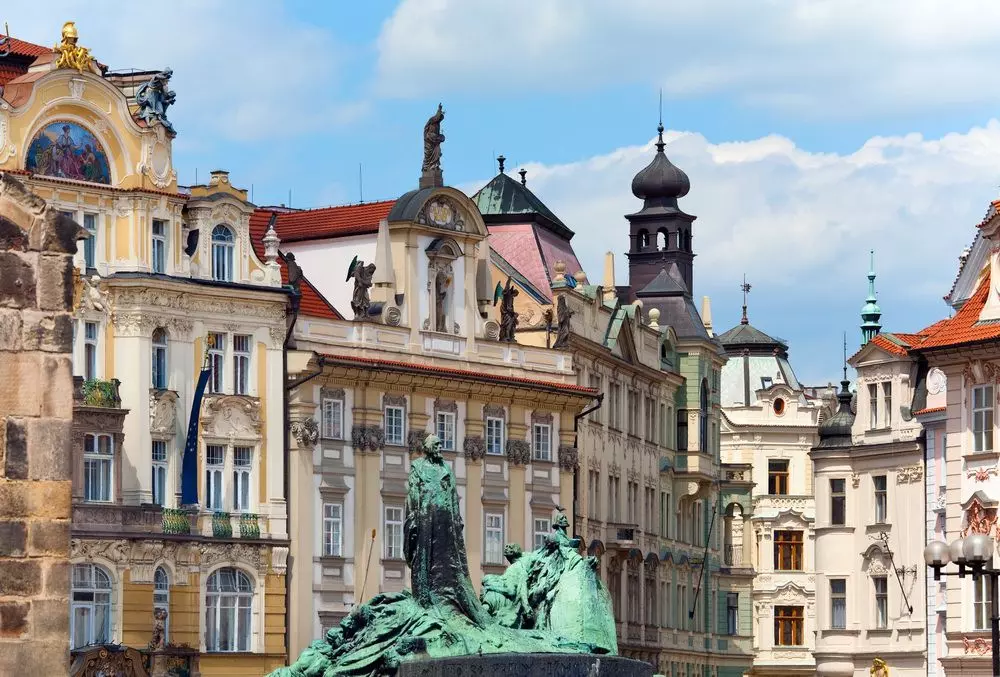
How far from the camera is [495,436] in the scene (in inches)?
3169

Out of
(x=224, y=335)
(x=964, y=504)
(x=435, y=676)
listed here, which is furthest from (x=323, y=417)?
(x=435, y=676)

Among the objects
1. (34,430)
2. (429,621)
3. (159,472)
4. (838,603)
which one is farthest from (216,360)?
(34,430)

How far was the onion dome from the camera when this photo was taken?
107 meters

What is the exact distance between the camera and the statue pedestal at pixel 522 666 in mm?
39844

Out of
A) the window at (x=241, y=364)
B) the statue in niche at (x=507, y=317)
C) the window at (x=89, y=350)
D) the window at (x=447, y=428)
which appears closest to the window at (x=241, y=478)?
the window at (x=241, y=364)

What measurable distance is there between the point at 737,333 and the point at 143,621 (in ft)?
193

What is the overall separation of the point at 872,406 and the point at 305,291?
16.4m

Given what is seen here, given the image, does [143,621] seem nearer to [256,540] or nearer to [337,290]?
[256,540]

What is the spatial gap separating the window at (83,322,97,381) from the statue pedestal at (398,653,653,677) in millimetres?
29208

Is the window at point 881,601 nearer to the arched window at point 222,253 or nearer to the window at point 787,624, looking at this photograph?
the arched window at point 222,253

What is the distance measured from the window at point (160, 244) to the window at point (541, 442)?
606 inches

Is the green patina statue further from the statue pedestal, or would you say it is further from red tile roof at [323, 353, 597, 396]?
red tile roof at [323, 353, 597, 396]

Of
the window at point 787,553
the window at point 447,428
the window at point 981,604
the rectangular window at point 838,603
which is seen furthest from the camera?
the window at point 787,553

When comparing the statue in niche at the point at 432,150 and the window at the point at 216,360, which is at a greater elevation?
the statue in niche at the point at 432,150
